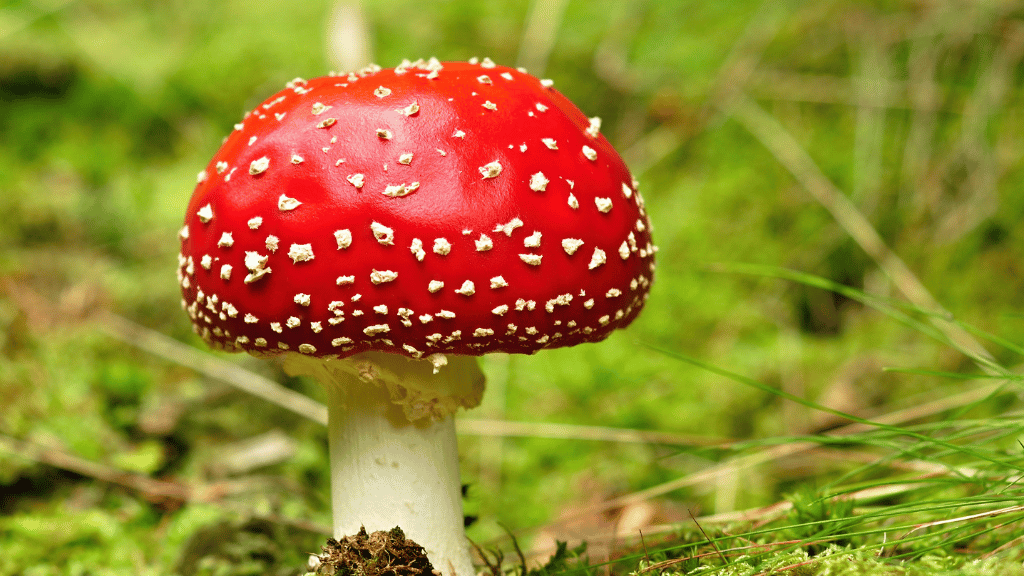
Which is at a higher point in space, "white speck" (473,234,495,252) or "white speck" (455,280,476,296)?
"white speck" (473,234,495,252)

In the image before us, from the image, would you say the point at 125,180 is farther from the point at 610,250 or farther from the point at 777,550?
the point at 777,550

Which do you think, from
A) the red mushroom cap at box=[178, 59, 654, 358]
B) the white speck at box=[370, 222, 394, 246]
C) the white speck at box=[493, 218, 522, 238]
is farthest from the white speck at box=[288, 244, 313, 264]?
the white speck at box=[493, 218, 522, 238]

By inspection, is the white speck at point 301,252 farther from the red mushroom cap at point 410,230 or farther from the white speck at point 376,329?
the white speck at point 376,329

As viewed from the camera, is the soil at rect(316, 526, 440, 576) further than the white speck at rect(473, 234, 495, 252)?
Yes

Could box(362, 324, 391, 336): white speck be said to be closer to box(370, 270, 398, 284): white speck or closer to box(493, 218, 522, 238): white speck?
box(370, 270, 398, 284): white speck

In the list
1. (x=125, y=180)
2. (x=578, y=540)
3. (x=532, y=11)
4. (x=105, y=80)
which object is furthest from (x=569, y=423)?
(x=105, y=80)

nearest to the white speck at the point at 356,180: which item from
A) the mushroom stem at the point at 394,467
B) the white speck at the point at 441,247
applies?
the white speck at the point at 441,247

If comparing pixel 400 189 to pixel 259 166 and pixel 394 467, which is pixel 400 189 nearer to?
pixel 259 166
